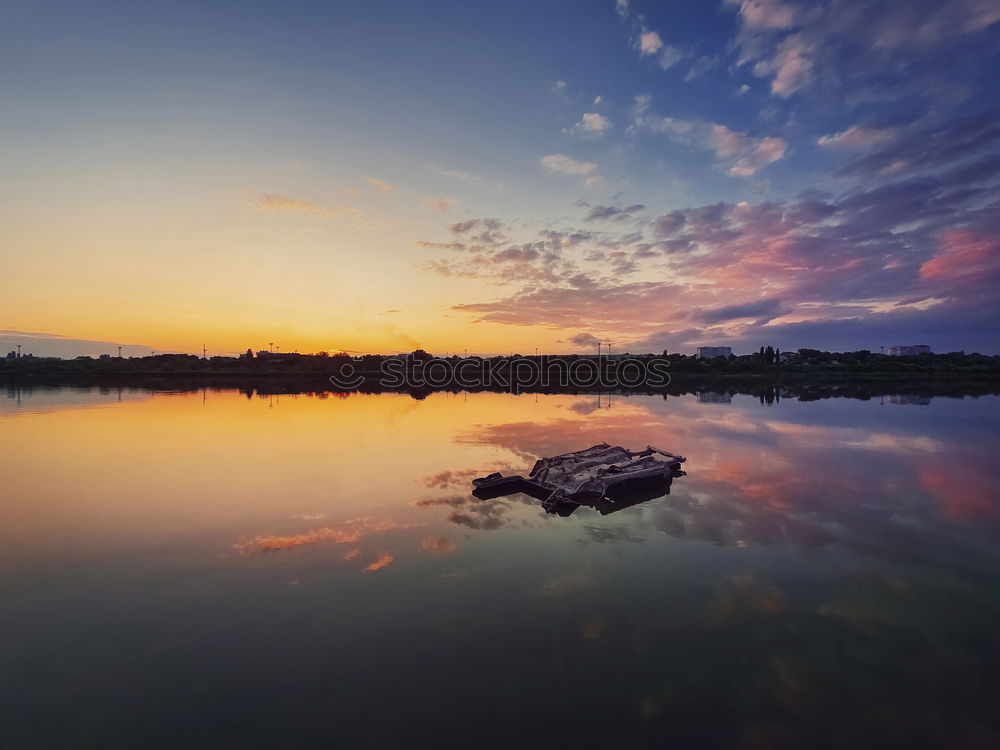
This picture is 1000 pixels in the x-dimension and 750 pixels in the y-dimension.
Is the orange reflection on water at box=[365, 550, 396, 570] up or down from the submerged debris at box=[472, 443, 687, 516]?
down

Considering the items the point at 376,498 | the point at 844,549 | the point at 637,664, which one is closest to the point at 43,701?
the point at 637,664

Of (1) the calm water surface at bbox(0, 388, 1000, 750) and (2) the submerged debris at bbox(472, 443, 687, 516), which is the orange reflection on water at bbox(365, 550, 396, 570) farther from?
(2) the submerged debris at bbox(472, 443, 687, 516)

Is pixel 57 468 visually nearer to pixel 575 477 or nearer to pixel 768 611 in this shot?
pixel 575 477

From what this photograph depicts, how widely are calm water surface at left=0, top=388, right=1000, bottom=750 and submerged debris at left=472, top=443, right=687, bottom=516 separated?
2.25 ft

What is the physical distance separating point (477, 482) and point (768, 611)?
442 inches

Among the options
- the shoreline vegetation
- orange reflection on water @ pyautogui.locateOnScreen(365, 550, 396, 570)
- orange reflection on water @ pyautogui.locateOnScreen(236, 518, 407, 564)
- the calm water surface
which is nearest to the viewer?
the calm water surface

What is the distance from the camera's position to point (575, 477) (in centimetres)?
1858

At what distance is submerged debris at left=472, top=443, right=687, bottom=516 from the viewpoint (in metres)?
17.1

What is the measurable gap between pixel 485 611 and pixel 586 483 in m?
8.85

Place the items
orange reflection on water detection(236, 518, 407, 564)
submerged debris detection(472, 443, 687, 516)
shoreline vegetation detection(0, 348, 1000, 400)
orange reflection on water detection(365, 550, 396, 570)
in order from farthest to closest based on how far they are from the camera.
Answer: shoreline vegetation detection(0, 348, 1000, 400)
submerged debris detection(472, 443, 687, 516)
orange reflection on water detection(236, 518, 407, 564)
orange reflection on water detection(365, 550, 396, 570)

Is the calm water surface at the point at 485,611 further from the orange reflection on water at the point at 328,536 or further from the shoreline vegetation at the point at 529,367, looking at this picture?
the shoreline vegetation at the point at 529,367

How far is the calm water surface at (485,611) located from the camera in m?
6.56

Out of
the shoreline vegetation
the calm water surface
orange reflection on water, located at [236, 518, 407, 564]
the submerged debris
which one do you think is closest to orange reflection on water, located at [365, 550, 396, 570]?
the calm water surface

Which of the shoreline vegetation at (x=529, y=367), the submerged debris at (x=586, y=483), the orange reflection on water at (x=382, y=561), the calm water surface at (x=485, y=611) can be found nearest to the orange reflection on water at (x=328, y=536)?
the calm water surface at (x=485, y=611)
